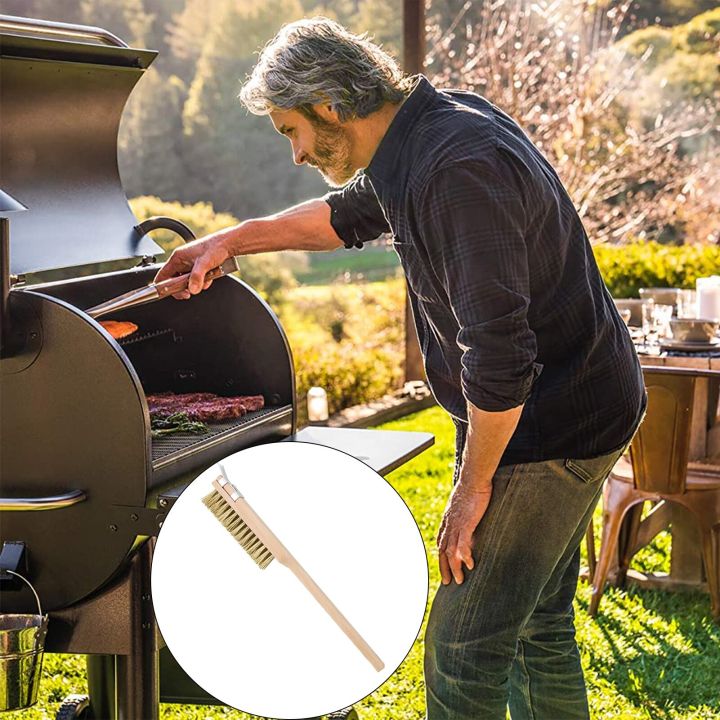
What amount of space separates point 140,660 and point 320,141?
114 cm

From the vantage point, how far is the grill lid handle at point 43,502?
229 centimetres

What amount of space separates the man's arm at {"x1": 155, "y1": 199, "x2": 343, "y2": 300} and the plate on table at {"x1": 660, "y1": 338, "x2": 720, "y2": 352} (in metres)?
1.94

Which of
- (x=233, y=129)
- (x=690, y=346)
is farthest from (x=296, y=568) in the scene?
(x=233, y=129)

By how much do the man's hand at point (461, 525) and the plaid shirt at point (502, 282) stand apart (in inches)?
4.4

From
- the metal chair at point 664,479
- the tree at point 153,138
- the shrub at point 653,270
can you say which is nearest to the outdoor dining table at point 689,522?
the metal chair at point 664,479

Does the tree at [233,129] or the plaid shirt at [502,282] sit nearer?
the plaid shirt at [502,282]

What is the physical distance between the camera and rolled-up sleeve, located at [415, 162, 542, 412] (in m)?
1.98

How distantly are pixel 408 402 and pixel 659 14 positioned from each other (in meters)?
6.36

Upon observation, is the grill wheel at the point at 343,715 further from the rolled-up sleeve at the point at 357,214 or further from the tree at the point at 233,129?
the tree at the point at 233,129

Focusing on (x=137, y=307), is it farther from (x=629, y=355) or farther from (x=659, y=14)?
(x=659, y=14)

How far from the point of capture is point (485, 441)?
208 cm

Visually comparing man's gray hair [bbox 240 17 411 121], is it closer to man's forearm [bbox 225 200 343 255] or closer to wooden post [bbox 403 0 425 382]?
man's forearm [bbox 225 200 343 255]

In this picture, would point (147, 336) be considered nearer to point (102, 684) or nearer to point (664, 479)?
point (102, 684)

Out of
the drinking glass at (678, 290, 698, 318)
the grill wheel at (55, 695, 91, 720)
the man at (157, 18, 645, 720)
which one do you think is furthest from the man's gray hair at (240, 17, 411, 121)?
the drinking glass at (678, 290, 698, 318)
